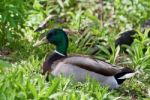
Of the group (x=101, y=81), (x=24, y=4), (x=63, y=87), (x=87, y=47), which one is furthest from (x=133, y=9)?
(x=63, y=87)

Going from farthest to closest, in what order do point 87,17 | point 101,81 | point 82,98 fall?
point 87,17 < point 101,81 < point 82,98

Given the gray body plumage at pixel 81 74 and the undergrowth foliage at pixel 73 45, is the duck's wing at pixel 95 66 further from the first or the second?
the undergrowth foliage at pixel 73 45

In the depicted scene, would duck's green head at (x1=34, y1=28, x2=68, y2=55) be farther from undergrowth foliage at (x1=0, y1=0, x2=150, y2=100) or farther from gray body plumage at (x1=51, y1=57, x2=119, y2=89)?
gray body plumage at (x1=51, y1=57, x2=119, y2=89)

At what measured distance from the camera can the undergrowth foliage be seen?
18.7ft

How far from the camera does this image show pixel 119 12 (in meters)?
10.0

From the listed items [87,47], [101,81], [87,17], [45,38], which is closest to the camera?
[101,81]

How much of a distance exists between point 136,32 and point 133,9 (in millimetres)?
825

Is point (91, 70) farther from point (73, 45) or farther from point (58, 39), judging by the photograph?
point (73, 45)

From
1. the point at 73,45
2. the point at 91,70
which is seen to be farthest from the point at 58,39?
the point at 91,70

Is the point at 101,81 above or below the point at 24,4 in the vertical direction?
below

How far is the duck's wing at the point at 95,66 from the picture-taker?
7.12m

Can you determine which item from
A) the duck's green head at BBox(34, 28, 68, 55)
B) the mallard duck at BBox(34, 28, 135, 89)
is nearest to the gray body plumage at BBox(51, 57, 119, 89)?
the mallard duck at BBox(34, 28, 135, 89)

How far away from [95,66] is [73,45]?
4.68 ft

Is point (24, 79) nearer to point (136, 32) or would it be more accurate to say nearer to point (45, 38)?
point (45, 38)
